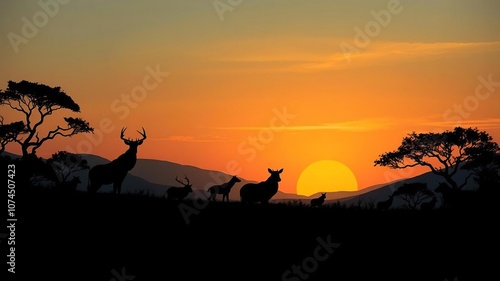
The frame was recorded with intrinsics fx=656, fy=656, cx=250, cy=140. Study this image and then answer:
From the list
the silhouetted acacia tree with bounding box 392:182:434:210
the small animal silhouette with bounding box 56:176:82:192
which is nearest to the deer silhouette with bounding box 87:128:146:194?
the small animal silhouette with bounding box 56:176:82:192

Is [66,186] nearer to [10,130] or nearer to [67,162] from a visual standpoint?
[10,130]

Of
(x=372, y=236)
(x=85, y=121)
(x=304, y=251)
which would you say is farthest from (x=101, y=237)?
(x=85, y=121)

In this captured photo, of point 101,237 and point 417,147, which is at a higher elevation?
point 417,147

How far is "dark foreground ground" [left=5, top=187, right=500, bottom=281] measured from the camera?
56.0 feet

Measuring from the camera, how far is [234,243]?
18.9 m

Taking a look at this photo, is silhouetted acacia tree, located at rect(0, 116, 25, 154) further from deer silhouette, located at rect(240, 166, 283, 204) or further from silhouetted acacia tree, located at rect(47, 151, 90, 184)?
deer silhouette, located at rect(240, 166, 283, 204)

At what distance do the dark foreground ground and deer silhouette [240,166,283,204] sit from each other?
20.0 feet

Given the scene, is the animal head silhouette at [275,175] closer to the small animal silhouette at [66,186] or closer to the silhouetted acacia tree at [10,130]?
the small animal silhouette at [66,186]

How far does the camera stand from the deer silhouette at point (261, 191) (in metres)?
28.9

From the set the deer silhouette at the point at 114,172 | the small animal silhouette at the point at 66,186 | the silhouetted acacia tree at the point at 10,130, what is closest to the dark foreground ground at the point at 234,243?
the small animal silhouette at the point at 66,186

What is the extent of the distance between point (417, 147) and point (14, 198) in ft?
204

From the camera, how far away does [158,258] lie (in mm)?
17578

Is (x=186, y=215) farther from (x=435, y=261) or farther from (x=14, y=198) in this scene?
(x=435, y=261)

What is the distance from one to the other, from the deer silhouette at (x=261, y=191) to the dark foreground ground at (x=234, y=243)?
6111 millimetres
